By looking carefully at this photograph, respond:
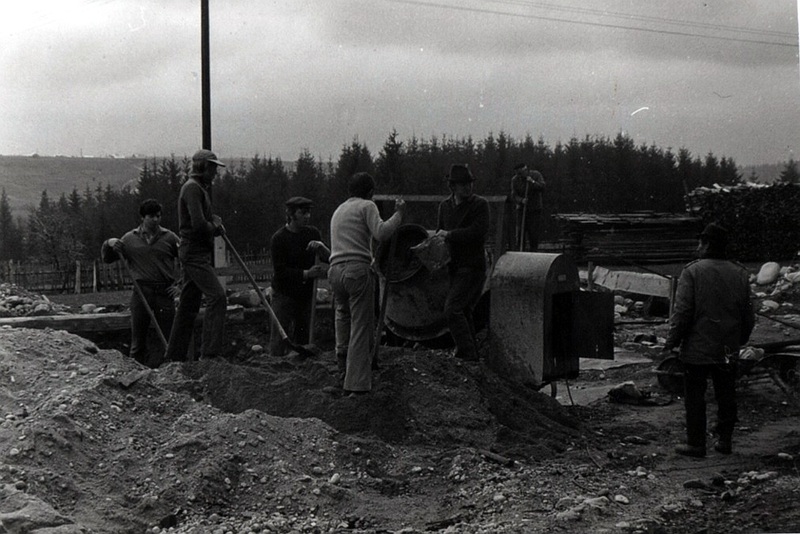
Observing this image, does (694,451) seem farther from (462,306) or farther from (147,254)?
(147,254)

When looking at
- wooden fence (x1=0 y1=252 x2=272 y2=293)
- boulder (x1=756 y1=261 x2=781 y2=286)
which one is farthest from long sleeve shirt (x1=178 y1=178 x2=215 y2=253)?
wooden fence (x1=0 y1=252 x2=272 y2=293)

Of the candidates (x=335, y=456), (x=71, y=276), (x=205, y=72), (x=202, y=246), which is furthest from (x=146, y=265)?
(x=71, y=276)

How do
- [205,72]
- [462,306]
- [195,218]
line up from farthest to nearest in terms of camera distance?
1. [205,72]
2. [462,306]
3. [195,218]

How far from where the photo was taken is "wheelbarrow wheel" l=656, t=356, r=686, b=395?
818cm

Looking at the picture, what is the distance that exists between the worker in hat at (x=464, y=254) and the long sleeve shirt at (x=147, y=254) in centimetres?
268

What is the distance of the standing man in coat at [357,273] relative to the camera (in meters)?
6.50

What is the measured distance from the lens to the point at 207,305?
25.3 ft

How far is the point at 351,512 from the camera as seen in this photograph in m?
5.01

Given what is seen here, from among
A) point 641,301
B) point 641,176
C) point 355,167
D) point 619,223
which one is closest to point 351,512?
point 641,301

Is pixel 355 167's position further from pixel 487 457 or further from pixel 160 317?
pixel 487 457

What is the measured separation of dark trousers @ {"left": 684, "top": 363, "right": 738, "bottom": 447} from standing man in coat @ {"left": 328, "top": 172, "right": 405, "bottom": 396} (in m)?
2.32

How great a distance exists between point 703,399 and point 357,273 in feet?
8.75

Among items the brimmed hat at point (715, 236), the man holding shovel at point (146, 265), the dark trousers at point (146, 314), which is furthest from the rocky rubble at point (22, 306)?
the brimmed hat at point (715, 236)

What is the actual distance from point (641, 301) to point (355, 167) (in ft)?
32.2
